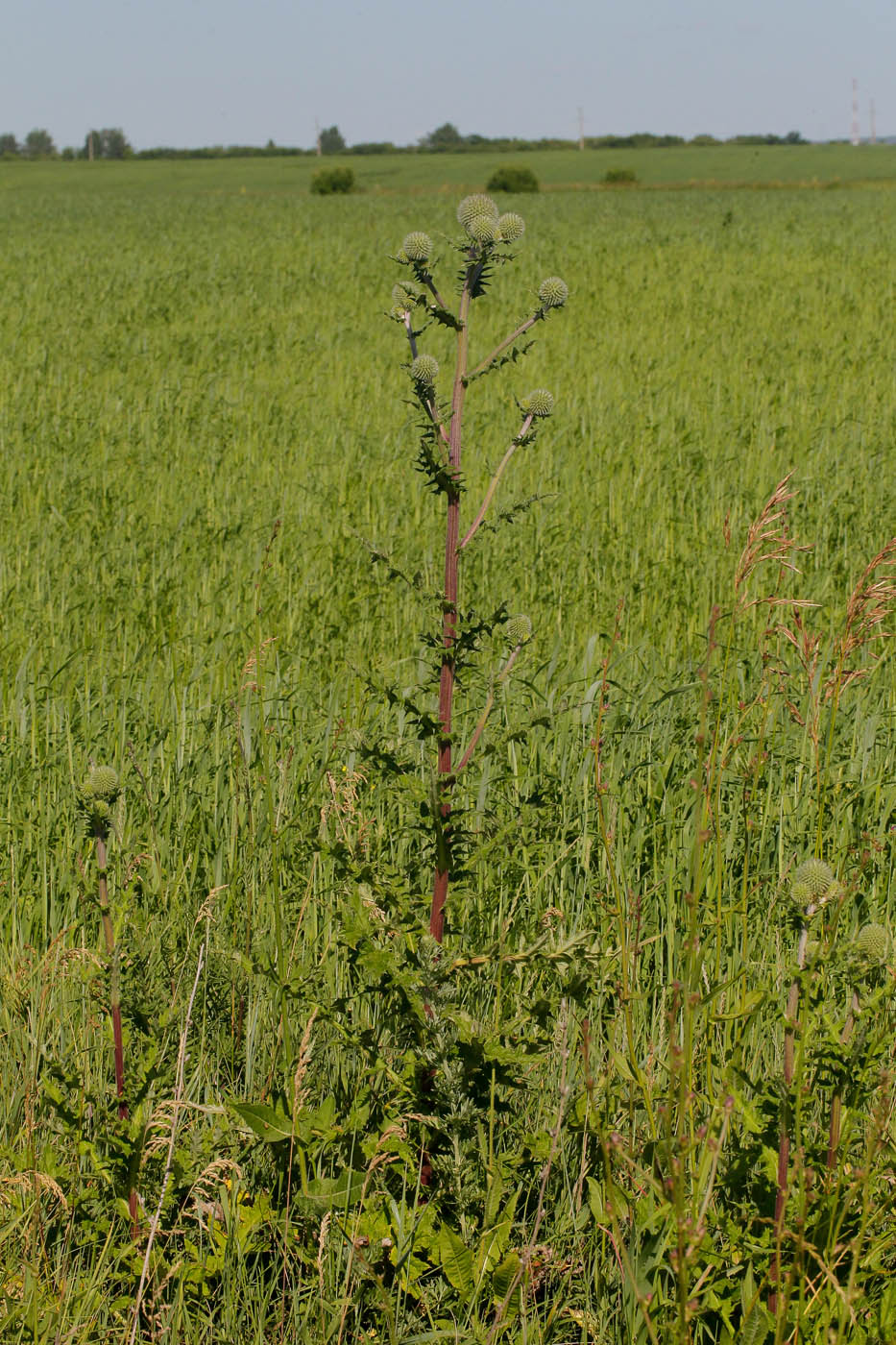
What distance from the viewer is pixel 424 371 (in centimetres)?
167

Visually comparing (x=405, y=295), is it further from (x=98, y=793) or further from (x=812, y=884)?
(x=812, y=884)

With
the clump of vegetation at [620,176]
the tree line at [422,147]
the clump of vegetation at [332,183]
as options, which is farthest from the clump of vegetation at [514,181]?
the tree line at [422,147]

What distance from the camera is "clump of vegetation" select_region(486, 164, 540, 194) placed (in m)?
53.8

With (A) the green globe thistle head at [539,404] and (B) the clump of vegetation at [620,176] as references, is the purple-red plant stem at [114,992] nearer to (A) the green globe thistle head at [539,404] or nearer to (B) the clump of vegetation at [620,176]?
(A) the green globe thistle head at [539,404]

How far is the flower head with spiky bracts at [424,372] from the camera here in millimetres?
1669

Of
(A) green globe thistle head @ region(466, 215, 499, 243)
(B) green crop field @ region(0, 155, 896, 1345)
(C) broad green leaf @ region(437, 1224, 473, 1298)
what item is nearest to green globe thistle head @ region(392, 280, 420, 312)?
(A) green globe thistle head @ region(466, 215, 499, 243)

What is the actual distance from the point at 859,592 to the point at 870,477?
506 centimetres

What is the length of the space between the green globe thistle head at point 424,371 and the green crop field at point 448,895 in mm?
255

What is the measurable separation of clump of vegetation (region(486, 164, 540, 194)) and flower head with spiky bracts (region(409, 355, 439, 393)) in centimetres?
5686

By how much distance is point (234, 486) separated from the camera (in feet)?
21.3

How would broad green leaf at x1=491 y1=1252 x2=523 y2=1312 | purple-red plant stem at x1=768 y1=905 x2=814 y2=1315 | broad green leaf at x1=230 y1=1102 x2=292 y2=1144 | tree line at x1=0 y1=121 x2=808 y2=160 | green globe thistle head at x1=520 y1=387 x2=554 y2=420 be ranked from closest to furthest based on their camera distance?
purple-red plant stem at x1=768 y1=905 x2=814 y2=1315 → broad green leaf at x1=491 y1=1252 x2=523 y2=1312 → broad green leaf at x1=230 y1=1102 x2=292 y2=1144 → green globe thistle head at x1=520 y1=387 x2=554 y2=420 → tree line at x1=0 y1=121 x2=808 y2=160

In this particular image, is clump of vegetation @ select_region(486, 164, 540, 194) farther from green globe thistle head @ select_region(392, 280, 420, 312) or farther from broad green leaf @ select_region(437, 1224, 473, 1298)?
broad green leaf @ select_region(437, 1224, 473, 1298)

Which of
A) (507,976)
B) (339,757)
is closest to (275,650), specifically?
(339,757)

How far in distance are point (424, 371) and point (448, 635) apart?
1.40 feet
